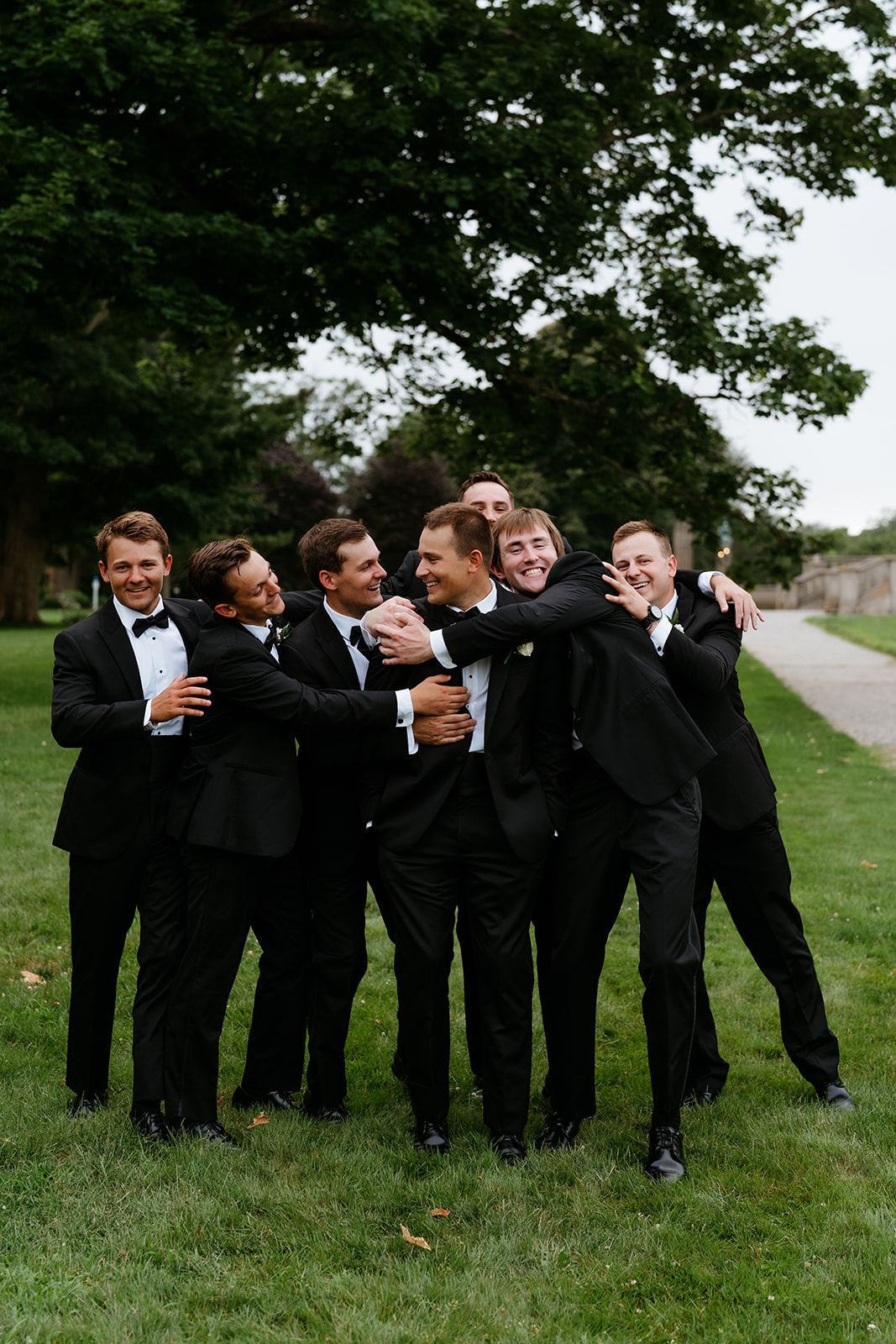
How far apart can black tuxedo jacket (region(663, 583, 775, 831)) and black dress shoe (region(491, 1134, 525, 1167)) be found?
1465mm

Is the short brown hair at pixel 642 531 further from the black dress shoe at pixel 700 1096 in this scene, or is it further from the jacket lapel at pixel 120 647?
the black dress shoe at pixel 700 1096

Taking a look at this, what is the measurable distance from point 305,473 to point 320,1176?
49562 millimetres

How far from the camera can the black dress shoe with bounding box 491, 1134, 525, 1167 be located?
14.4 ft

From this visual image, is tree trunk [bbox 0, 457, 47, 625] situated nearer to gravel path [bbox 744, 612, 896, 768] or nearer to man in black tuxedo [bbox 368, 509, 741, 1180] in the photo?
gravel path [bbox 744, 612, 896, 768]

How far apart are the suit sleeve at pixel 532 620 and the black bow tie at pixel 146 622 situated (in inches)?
48.9

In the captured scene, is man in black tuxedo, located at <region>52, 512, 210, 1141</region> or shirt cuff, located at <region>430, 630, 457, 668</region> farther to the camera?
man in black tuxedo, located at <region>52, 512, 210, 1141</region>

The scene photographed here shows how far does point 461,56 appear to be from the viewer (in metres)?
14.5

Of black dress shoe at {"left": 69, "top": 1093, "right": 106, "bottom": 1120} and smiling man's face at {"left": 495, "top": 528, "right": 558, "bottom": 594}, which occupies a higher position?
smiling man's face at {"left": 495, "top": 528, "right": 558, "bottom": 594}

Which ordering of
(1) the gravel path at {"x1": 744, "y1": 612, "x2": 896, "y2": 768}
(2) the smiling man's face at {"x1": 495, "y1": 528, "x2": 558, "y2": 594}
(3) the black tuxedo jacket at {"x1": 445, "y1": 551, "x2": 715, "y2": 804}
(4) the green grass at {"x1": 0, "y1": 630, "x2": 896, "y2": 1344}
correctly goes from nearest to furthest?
(4) the green grass at {"x1": 0, "y1": 630, "x2": 896, "y2": 1344} → (3) the black tuxedo jacket at {"x1": 445, "y1": 551, "x2": 715, "y2": 804} → (2) the smiling man's face at {"x1": 495, "y1": 528, "x2": 558, "y2": 594} → (1) the gravel path at {"x1": 744, "y1": 612, "x2": 896, "y2": 768}

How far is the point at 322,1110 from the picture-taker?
4832 millimetres

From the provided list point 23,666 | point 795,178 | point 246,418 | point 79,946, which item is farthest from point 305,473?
point 79,946

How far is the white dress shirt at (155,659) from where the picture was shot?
4.76 metres

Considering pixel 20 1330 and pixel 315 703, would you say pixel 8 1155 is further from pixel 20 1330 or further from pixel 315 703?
pixel 315 703

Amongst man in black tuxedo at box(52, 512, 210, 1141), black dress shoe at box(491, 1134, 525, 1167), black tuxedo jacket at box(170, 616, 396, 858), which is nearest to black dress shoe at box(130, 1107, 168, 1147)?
man in black tuxedo at box(52, 512, 210, 1141)
